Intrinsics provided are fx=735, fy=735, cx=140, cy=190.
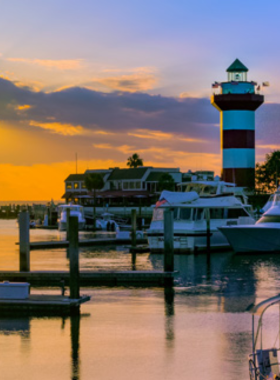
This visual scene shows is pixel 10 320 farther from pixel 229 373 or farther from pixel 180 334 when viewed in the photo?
pixel 229 373

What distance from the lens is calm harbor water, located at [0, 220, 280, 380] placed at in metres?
16.6

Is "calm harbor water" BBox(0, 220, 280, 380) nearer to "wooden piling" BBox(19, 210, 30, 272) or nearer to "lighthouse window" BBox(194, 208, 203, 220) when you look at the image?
"wooden piling" BBox(19, 210, 30, 272)

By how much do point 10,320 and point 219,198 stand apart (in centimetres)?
2914

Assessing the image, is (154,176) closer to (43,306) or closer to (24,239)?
(24,239)

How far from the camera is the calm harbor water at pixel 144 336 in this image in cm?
1656

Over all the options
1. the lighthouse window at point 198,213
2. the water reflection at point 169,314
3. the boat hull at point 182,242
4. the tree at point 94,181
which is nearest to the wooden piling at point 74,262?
the water reflection at point 169,314

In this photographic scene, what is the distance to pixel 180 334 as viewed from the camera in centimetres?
2033

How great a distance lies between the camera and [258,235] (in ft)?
152

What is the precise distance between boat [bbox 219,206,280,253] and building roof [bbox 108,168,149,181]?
80311 mm

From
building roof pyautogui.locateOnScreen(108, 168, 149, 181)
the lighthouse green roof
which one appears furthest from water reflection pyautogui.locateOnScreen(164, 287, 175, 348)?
building roof pyautogui.locateOnScreen(108, 168, 149, 181)

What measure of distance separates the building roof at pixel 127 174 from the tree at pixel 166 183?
8277 millimetres

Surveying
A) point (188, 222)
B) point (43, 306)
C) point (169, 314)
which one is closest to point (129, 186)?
point (188, 222)

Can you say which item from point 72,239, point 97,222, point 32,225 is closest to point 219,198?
point 72,239

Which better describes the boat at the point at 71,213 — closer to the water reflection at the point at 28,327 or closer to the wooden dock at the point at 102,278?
the wooden dock at the point at 102,278
